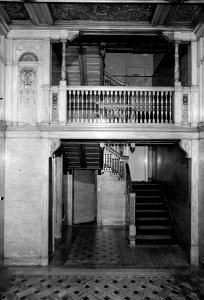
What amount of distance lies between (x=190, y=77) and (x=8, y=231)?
5735 millimetres

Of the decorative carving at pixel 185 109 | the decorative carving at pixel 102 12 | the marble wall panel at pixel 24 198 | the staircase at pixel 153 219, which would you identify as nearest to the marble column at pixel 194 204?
the decorative carving at pixel 185 109

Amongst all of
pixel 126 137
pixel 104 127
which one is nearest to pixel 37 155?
pixel 104 127

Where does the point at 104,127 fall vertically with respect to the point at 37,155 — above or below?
above

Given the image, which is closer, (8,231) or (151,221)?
(8,231)

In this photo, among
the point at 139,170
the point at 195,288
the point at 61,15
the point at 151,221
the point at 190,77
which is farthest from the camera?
the point at 139,170

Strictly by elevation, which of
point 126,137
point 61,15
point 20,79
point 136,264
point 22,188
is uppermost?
point 61,15

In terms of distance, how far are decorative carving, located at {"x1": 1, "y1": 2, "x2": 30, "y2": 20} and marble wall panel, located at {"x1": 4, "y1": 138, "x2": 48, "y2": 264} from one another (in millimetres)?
2796

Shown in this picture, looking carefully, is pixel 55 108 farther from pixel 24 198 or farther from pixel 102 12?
pixel 102 12

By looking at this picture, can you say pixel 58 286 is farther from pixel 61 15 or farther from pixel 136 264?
pixel 61 15

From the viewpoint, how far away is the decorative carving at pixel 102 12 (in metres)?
5.41

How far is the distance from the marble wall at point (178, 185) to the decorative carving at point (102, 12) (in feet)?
12.0

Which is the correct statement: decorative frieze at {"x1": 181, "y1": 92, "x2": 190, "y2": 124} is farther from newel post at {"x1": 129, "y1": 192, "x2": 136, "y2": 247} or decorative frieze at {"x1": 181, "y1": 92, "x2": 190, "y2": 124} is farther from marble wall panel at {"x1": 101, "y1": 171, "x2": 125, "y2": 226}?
marble wall panel at {"x1": 101, "y1": 171, "x2": 125, "y2": 226}

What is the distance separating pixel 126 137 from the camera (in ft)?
20.0

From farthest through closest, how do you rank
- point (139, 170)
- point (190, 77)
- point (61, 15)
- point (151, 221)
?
point (139, 170), point (151, 221), point (190, 77), point (61, 15)
